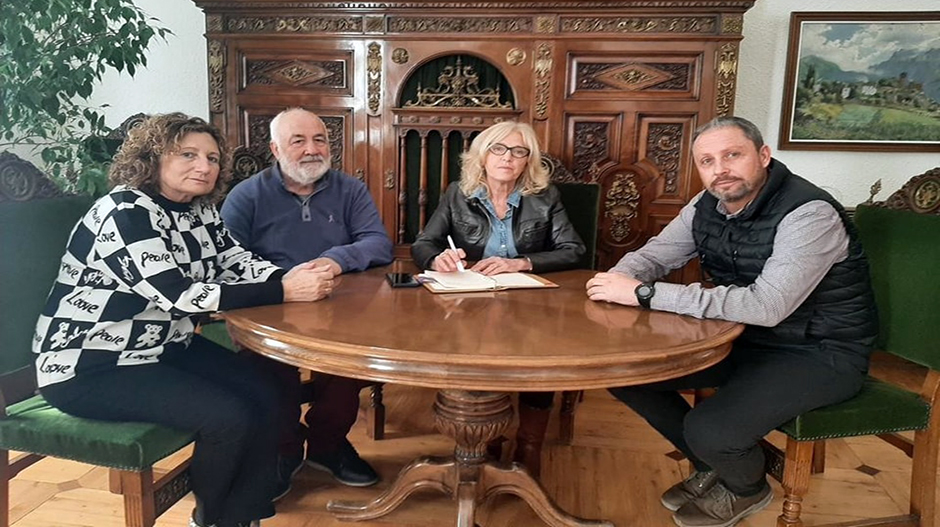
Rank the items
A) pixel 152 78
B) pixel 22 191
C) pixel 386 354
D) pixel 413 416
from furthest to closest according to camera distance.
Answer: pixel 152 78, pixel 413 416, pixel 22 191, pixel 386 354

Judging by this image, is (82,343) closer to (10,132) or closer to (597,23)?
(10,132)

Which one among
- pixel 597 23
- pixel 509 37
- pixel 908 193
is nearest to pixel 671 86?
pixel 597 23

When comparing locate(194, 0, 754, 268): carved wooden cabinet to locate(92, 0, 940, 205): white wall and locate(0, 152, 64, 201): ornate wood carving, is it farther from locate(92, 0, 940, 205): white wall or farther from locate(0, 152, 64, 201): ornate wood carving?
locate(0, 152, 64, 201): ornate wood carving

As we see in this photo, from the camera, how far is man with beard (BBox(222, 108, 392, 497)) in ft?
6.75

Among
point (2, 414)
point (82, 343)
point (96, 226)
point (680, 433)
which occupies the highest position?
point (96, 226)

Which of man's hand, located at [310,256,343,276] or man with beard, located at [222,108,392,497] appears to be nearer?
man's hand, located at [310,256,343,276]

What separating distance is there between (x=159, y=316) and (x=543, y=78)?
200 cm

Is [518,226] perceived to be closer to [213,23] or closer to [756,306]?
[756,306]

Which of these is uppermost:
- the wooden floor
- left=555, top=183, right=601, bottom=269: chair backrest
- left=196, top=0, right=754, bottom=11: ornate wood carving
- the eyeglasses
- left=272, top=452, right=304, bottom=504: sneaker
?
left=196, top=0, right=754, bottom=11: ornate wood carving

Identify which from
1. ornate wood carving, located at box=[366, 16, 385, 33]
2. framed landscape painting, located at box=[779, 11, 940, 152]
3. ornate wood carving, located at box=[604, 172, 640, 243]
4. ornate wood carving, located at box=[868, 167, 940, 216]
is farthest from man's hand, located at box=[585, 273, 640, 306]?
framed landscape painting, located at box=[779, 11, 940, 152]

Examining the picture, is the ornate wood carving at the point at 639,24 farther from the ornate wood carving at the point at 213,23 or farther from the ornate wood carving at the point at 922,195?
the ornate wood carving at the point at 213,23

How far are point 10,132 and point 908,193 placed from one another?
3.06 m

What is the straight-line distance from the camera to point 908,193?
1799 millimetres

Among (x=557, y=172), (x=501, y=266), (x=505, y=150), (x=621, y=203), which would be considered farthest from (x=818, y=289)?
(x=621, y=203)
